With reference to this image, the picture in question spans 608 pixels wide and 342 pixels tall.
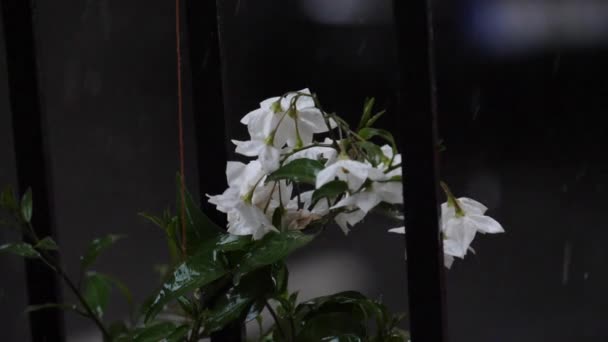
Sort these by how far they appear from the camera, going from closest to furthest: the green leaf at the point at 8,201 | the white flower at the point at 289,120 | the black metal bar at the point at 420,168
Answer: the black metal bar at the point at 420,168 < the white flower at the point at 289,120 < the green leaf at the point at 8,201

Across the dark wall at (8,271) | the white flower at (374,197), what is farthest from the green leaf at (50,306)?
the dark wall at (8,271)

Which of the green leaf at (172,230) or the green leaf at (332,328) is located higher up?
the green leaf at (172,230)

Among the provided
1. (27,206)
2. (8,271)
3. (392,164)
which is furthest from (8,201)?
(8,271)

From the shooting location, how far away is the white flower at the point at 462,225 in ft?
2.10

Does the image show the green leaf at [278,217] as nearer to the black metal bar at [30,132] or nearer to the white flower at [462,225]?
the white flower at [462,225]

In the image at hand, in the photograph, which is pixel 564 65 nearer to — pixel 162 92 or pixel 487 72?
pixel 487 72

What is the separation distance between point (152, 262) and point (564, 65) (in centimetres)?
299

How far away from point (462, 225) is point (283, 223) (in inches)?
6.0

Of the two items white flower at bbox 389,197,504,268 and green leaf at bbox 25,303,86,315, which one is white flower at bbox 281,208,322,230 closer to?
white flower at bbox 389,197,504,268

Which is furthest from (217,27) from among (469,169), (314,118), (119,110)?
(469,169)

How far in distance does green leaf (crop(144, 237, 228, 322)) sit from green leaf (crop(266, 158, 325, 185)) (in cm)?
9

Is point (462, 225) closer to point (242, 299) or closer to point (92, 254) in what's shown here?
point (242, 299)

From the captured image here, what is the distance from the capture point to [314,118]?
71cm

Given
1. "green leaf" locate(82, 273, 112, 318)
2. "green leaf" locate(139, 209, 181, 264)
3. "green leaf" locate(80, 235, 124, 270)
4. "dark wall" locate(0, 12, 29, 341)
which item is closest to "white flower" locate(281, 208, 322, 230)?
"green leaf" locate(139, 209, 181, 264)
